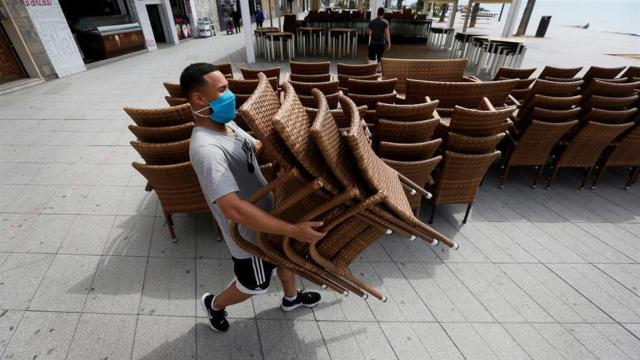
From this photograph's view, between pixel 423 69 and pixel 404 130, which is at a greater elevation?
pixel 423 69

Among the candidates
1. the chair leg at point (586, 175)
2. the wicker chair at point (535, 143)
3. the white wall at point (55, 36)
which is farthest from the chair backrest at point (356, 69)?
the white wall at point (55, 36)

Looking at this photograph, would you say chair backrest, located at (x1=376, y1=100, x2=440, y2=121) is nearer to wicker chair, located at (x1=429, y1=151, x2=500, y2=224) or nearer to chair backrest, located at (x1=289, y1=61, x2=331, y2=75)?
wicker chair, located at (x1=429, y1=151, x2=500, y2=224)

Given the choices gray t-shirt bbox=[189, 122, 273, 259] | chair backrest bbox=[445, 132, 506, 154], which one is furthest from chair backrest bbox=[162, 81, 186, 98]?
chair backrest bbox=[445, 132, 506, 154]

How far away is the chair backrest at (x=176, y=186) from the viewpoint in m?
2.28

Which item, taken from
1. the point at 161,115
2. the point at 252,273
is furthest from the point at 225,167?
the point at 161,115

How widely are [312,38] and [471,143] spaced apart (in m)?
9.69

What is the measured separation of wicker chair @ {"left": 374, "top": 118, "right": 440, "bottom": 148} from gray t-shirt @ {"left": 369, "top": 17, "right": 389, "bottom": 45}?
6.38 meters

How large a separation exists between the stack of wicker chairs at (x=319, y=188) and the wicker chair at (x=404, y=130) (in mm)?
1149

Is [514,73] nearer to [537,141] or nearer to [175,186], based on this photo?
[537,141]

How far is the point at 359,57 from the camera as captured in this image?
1076cm

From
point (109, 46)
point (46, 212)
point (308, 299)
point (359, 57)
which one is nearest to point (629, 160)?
point (308, 299)

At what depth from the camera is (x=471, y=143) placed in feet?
8.61

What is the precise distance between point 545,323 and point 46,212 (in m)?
4.79

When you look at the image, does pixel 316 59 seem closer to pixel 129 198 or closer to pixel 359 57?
pixel 359 57
